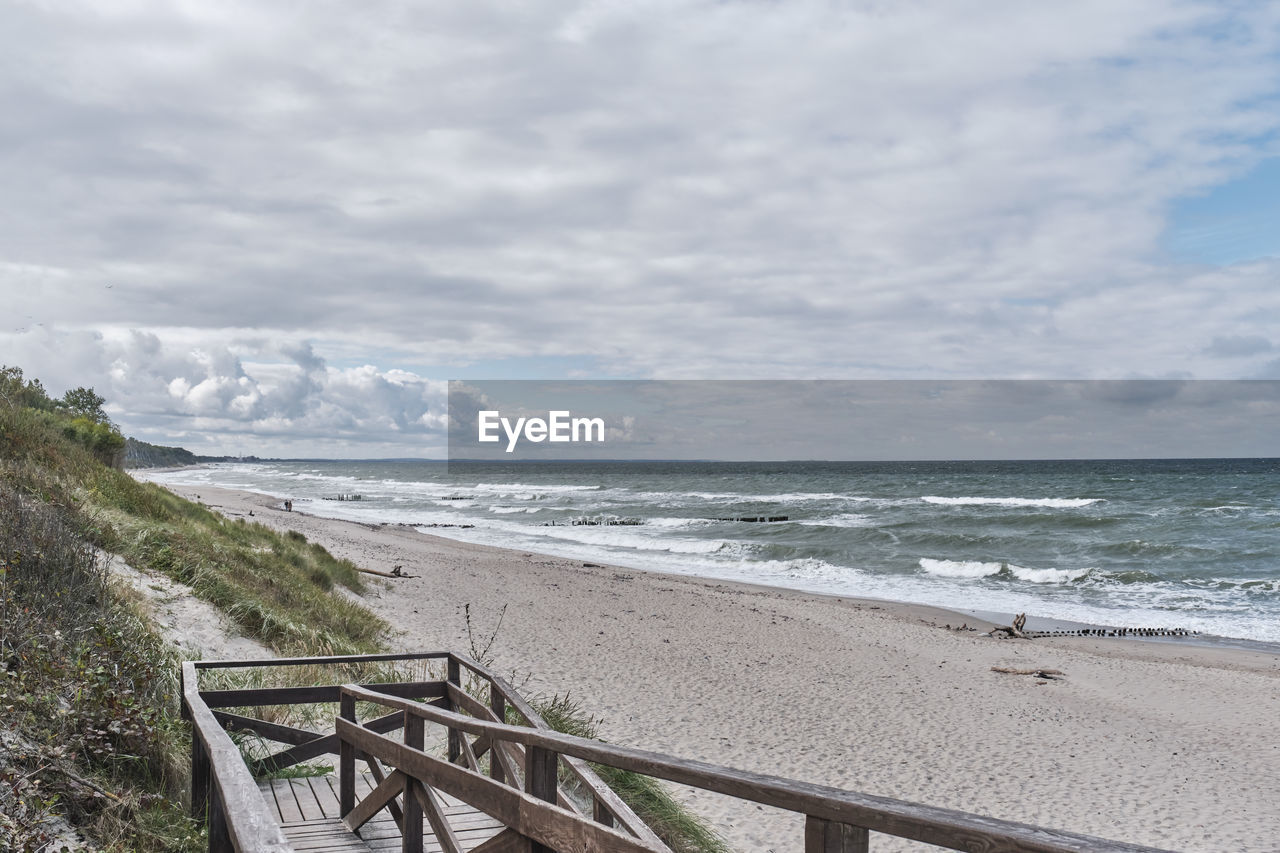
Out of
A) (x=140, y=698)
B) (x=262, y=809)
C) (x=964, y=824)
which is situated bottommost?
(x=140, y=698)

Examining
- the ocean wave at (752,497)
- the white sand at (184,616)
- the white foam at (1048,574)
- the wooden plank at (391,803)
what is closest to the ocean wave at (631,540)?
the white foam at (1048,574)

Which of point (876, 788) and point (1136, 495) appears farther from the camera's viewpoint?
point (1136, 495)

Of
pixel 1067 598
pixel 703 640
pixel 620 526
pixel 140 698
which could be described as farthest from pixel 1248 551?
pixel 140 698

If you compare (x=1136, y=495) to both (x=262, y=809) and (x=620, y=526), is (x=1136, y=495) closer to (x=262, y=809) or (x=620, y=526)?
(x=620, y=526)

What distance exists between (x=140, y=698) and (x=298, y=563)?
36.6 ft

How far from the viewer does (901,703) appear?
40.9 feet

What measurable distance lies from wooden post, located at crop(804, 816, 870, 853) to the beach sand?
5.79m

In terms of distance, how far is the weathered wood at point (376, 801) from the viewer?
4328 millimetres

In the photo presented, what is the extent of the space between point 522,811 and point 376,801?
1900 mm

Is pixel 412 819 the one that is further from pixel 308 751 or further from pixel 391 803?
pixel 308 751

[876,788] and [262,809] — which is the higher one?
[262,809]

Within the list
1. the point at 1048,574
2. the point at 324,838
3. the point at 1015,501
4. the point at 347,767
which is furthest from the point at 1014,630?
the point at 1015,501

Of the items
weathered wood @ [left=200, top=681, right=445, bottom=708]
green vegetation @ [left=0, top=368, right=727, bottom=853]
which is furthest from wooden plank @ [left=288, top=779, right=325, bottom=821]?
weathered wood @ [left=200, top=681, right=445, bottom=708]

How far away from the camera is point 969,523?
42281 millimetres
